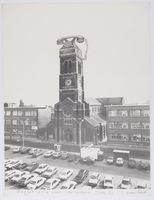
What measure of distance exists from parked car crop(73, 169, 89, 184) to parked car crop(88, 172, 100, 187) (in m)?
0.04

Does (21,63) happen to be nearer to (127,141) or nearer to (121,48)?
(121,48)

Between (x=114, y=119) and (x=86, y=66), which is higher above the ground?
(x=86, y=66)

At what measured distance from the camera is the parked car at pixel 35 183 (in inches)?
71.8

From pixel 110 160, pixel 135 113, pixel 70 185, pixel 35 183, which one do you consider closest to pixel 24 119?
pixel 35 183

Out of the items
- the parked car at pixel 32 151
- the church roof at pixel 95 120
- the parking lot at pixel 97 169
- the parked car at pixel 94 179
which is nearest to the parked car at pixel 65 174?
the parking lot at pixel 97 169

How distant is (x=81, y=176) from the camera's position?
1.81 m

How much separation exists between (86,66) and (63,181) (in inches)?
30.0

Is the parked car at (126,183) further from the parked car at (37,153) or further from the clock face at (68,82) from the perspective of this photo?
the clock face at (68,82)

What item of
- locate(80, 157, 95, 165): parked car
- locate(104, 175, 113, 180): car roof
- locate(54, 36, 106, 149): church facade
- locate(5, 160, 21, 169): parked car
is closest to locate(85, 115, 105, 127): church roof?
locate(54, 36, 106, 149): church facade

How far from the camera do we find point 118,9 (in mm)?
1820

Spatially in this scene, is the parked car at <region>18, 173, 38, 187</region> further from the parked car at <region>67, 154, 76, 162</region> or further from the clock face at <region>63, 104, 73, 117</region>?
the clock face at <region>63, 104, 73, 117</region>

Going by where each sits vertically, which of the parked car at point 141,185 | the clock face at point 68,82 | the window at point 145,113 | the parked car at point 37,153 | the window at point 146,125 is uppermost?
the clock face at point 68,82

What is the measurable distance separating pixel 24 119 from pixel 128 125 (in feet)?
2.26

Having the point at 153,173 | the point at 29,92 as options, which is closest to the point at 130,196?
the point at 153,173
